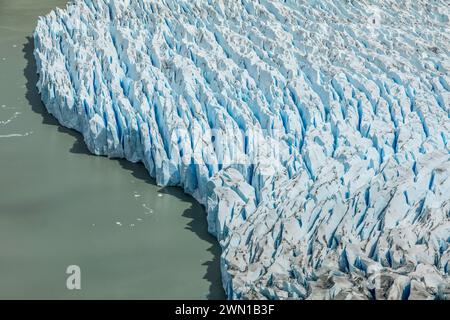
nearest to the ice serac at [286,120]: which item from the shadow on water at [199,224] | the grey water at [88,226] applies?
the shadow on water at [199,224]

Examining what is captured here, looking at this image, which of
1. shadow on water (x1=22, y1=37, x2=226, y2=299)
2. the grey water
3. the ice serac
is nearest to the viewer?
the ice serac

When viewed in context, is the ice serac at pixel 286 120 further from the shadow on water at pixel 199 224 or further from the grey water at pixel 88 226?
the grey water at pixel 88 226

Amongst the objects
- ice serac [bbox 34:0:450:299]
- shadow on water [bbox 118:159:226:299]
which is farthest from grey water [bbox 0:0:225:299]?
ice serac [bbox 34:0:450:299]

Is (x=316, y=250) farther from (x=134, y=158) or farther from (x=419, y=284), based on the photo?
(x=134, y=158)

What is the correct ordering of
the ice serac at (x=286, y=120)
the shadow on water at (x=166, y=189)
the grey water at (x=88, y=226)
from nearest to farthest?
the ice serac at (x=286, y=120) → the grey water at (x=88, y=226) → the shadow on water at (x=166, y=189)

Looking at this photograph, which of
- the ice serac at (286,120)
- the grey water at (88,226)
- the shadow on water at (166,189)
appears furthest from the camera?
the shadow on water at (166,189)

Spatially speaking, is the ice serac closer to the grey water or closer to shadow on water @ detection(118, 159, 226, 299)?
shadow on water @ detection(118, 159, 226, 299)

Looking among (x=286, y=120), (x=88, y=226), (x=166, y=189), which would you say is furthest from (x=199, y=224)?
(x=286, y=120)
